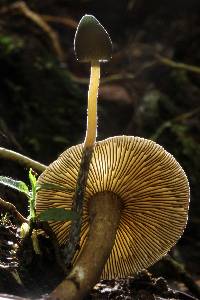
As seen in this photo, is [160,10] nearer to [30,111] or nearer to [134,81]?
[134,81]

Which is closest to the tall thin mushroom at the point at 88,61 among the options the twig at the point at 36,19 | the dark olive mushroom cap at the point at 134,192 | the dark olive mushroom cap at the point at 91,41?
the dark olive mushroom cap at the point at 91,41

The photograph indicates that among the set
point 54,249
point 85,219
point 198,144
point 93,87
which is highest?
point 198,144

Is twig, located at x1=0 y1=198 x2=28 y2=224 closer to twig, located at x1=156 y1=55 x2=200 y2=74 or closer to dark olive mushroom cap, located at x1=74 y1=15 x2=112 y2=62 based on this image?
dark olive mushroom cap, located at x1=74 y1=15 x2=112 y2=62

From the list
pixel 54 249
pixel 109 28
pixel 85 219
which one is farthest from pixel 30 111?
pixel 109 28

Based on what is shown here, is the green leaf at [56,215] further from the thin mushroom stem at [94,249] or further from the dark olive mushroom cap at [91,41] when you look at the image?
the dark olive mushroom cap at [91,41]

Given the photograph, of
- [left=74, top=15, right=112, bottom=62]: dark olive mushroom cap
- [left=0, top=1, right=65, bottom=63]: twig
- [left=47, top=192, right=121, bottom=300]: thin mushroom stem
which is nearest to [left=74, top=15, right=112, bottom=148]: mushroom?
[left=74, top=15, right=112, bottom=62]: dark olive mushroom cap
